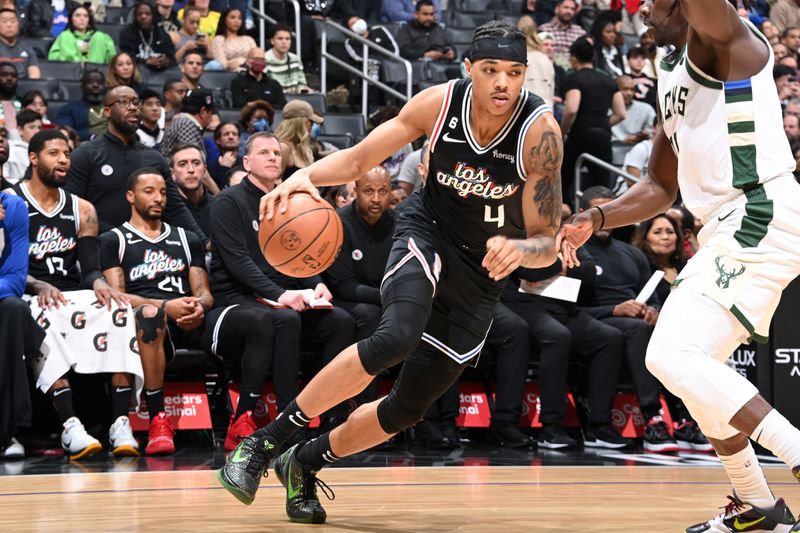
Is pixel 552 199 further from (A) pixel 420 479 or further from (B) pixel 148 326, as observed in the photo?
(B) pixel 148 326

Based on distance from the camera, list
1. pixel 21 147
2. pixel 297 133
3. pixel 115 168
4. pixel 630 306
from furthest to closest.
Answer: pixel 297 133
pixel 21 147
pixel 630 306
pixel 115 168

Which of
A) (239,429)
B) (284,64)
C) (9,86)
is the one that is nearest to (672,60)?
(239,429)

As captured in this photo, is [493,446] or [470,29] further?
[470,29]

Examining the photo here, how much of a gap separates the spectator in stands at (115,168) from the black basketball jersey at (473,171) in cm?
394

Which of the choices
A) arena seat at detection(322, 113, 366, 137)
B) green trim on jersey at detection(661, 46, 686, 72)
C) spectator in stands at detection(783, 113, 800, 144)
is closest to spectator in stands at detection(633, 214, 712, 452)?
spectator in stands at detection(783, 113, 800, 144)

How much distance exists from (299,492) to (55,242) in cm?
360

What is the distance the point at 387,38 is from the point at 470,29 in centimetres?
233

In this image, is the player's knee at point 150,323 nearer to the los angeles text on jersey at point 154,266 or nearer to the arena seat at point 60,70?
the los angeles text on jersey at point 154,266

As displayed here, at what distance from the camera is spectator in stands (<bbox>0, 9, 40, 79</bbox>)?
10.8m

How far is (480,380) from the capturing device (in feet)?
27.1

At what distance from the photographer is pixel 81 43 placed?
11.7 meters

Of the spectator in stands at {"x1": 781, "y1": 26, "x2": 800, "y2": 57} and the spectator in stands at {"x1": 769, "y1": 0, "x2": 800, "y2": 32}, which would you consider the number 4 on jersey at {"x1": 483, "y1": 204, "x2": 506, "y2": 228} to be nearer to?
the spectator in stands at {"x1": 781, "y1": 26, "x2": 800, "y2": 57}

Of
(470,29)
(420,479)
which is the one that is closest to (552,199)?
(420,479)

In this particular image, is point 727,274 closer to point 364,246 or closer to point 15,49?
point 364,246
